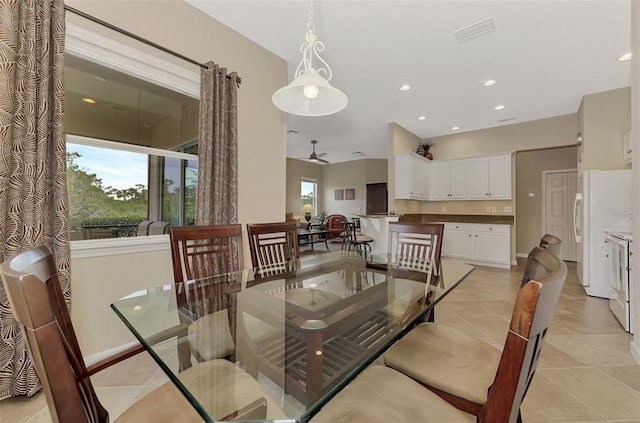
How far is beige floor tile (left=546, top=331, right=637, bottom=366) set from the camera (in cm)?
198


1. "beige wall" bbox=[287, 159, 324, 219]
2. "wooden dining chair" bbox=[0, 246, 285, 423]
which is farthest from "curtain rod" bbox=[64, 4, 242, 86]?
"beige wall" bbox=[287, 159, 324, 219]

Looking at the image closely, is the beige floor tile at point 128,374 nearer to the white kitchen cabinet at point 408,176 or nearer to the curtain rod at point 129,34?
the curtain rod at point 129,34

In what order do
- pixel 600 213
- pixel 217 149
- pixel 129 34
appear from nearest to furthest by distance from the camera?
pixel 129 34 → pixel 217 149 → pixel 600 213

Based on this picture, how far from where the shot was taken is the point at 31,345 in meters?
0.51

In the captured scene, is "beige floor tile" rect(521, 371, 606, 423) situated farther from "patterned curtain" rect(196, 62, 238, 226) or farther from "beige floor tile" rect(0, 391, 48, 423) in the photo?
"beige floor tile" rect(0, 391, 48, 423)

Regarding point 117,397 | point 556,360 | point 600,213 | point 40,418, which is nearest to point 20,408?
point 40,418

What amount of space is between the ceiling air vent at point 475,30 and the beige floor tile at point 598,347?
2889 mm

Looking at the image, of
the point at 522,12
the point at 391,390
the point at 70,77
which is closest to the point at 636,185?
the point at 522,12

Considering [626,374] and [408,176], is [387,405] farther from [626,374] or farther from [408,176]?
[408,176]

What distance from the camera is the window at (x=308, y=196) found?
31.3 feet

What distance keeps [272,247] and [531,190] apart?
6730 mm

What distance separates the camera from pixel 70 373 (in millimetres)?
545

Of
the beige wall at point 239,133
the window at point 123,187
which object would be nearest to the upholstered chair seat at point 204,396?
the beige wall at point 239,133

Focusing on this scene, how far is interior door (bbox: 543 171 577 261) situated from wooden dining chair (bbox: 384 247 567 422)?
649 centimetres
